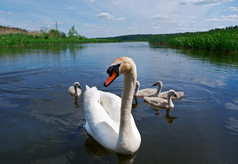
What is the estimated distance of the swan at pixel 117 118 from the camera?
2621 mm

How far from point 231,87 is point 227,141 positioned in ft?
15.2

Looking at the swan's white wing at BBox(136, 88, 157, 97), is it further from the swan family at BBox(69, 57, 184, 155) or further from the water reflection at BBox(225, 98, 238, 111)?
the swan family at BBox(69, 57, 184, 155)

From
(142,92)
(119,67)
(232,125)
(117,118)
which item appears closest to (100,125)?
(117,118)

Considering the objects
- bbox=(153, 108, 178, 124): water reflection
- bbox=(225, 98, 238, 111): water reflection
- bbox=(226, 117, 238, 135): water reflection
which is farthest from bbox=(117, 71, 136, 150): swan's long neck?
bbox=(225, 98, 238, 111): water reflection

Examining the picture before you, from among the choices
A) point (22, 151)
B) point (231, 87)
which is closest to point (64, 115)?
point (22, 151)

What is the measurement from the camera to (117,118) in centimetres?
371

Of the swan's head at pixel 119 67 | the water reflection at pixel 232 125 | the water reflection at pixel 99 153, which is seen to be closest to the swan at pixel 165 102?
the water reflection at pixel 232 125

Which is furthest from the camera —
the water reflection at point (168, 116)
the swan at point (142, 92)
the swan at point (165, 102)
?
the swan at point (142, 92)

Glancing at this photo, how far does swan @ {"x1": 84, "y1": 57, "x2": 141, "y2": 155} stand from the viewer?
2.62 metres

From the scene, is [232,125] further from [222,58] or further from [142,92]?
[222,58]

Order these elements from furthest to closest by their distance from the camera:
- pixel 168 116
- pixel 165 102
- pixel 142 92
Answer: pixel 142 92, pixel 165 102, pixel 168 116

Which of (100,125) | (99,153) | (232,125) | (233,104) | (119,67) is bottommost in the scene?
(99,153)

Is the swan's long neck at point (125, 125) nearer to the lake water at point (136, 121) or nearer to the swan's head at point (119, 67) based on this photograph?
the lake water at point (136, 121)

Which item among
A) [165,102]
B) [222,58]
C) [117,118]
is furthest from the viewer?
[222,58]
